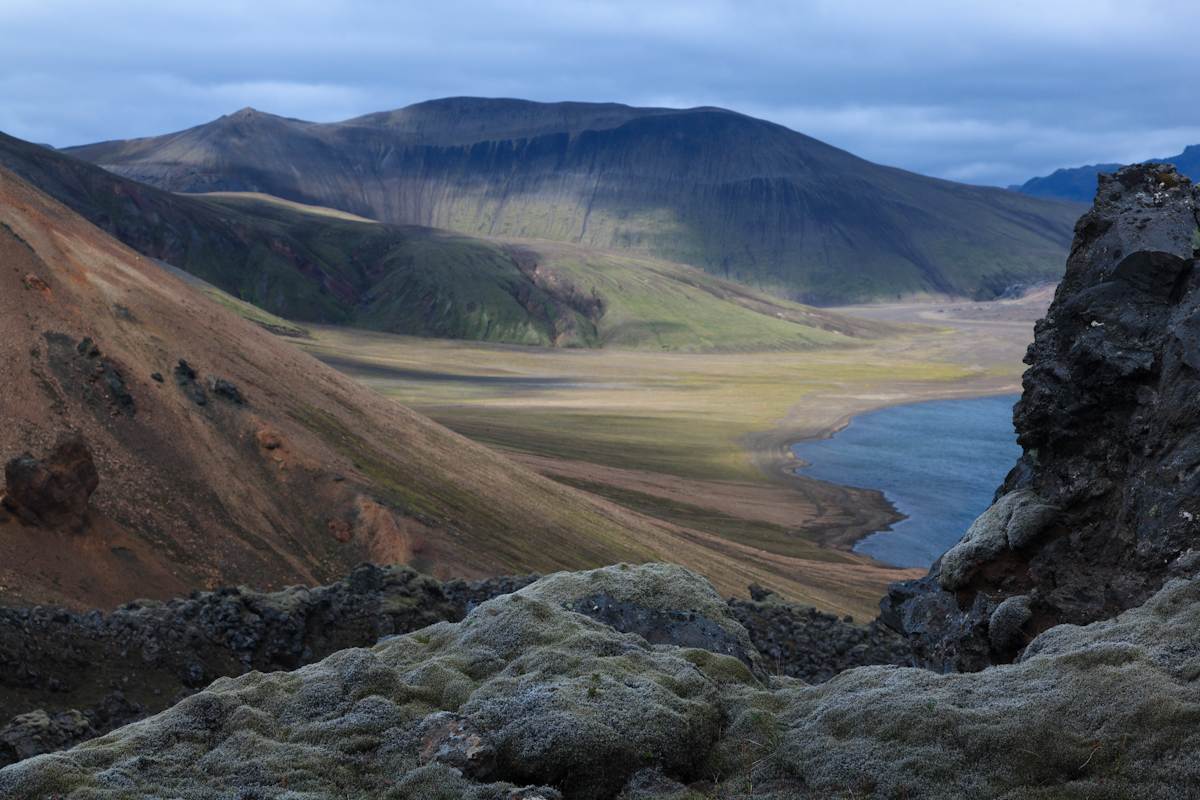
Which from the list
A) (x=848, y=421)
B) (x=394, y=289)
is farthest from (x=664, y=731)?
(x=394, y=289)

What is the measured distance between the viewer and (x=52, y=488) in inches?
735

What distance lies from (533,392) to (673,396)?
1761 cm

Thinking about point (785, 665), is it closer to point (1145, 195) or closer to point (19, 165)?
point (1145, 195)

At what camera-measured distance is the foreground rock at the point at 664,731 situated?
7.74 m

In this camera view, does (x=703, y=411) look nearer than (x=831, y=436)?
No

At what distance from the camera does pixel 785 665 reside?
20141mm

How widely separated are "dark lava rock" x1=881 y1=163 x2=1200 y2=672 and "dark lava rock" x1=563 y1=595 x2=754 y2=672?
383cm

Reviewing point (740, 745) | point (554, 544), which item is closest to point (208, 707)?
point (740, 745)

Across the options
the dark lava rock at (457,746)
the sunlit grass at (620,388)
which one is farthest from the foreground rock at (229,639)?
the sunlit grass at (620,388)

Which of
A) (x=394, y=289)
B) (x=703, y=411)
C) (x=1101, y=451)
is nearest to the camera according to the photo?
(x=1101, y=451)

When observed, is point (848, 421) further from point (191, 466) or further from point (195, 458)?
point (191, 466)

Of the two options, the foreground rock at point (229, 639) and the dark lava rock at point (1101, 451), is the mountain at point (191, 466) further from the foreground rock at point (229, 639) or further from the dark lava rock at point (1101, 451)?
the dark lava rock at point (1101, 451)

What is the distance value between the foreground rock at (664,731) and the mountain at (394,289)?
16328 centimetres

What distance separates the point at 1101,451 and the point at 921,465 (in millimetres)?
61248
